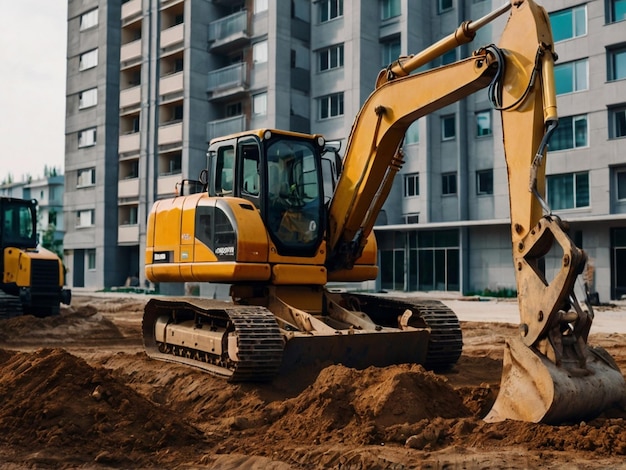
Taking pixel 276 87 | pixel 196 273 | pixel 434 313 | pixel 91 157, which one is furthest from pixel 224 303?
pixel 91 157

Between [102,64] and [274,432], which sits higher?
[102,64]

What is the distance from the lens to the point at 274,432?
272 inches

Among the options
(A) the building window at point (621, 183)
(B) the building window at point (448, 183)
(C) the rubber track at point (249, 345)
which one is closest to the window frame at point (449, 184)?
(B) the building window at point (448, 183)

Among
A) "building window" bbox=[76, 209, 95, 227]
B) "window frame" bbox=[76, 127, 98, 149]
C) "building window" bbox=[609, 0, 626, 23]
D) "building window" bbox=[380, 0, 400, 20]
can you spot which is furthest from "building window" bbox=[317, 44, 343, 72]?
"building window" bbox=[76, 209, 95, 227]

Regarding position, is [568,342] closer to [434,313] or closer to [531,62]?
[531,62]

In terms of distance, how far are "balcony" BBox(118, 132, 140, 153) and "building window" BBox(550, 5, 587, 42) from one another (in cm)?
2744

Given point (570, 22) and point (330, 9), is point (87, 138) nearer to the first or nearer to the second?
point (330, 9)

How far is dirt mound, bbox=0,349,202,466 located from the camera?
6.34 meters

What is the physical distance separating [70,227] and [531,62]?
49214 millimetres

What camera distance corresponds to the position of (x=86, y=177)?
51.6m

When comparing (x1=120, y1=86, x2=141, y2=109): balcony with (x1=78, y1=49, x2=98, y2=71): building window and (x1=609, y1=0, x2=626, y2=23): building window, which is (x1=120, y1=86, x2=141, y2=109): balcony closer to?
(x1=78, y1=49, x2=98, y2=71): building window

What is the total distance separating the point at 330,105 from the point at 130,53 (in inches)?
672

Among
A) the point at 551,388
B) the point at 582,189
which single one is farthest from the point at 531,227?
the point at 582,189

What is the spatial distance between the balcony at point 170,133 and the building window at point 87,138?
824 cm
